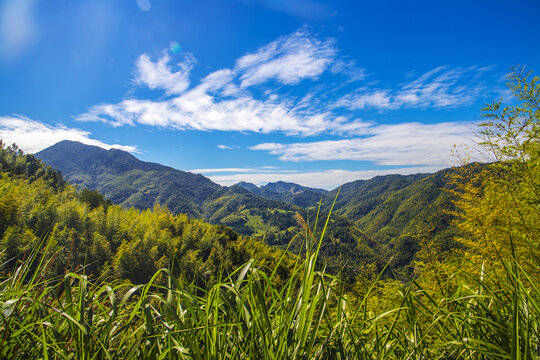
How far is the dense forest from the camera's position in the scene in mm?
933

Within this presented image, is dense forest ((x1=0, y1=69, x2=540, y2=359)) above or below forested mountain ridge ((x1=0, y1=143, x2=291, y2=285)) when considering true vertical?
above

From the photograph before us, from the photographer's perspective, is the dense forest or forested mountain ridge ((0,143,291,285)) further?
forested mountain ridge ((0,143,291,285))

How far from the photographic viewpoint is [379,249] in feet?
527

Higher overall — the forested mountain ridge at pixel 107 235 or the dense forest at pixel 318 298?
the dense forest at pixel 318 298

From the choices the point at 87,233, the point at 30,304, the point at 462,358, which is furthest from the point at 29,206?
the point at 462,358

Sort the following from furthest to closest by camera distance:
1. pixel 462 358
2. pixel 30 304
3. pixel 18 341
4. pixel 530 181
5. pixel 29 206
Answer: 1. pixel 29 206
2. pixel 530 181
3. pixel 30 304
4. pixel 462 358
5. pixel 18 341

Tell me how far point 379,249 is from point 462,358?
182 meters

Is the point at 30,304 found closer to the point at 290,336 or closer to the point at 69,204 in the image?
the point at 290,336

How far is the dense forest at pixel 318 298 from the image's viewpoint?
93cm

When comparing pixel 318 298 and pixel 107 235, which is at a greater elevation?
pixel 318 298

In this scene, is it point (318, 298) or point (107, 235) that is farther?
point (107, 235)

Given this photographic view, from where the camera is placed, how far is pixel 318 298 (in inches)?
39.4

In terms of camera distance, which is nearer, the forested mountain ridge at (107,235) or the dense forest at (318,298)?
the dense forest at (318,298)

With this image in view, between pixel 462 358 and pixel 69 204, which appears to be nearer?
pixel 462 358
